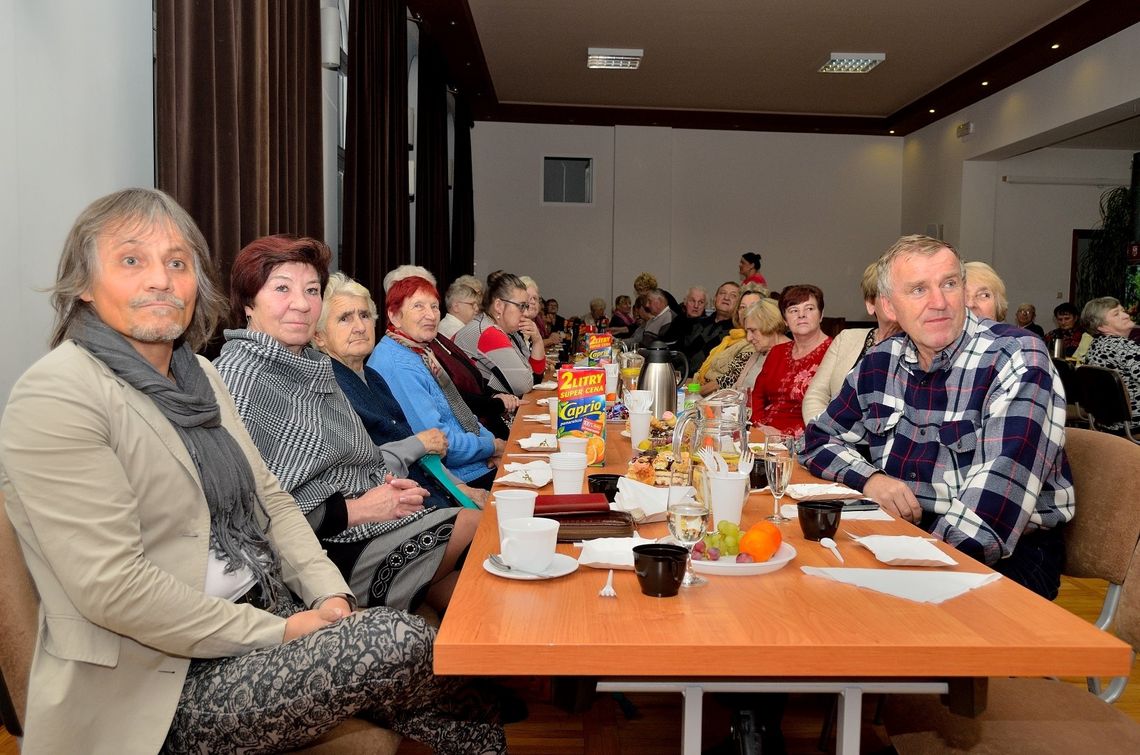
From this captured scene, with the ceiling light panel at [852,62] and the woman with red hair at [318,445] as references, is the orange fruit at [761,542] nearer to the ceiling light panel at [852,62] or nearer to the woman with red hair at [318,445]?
the woman with red hair at [318,445]

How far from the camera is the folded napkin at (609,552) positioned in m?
1.47

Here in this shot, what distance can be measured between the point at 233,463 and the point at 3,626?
0.47m

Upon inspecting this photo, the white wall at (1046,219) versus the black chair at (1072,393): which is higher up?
the white wall at (1046,219)

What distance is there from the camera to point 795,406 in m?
4.05

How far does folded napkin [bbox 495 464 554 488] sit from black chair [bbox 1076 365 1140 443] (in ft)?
14.7

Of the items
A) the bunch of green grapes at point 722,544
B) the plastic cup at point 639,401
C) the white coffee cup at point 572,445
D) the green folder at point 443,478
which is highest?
the plastic cup at point 639,401

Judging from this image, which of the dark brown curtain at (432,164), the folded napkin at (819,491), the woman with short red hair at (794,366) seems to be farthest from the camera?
the dark brown curtain at (432,164)

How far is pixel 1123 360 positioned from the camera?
5.74 metres

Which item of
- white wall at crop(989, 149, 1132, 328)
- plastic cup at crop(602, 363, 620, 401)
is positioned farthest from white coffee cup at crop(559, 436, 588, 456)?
white wall at crop(989, 149, 1132, 328)

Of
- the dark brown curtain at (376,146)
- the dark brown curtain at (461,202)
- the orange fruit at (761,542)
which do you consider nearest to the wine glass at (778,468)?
the orange fruit at (761,542)

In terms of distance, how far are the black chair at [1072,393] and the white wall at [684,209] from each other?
21.6ft

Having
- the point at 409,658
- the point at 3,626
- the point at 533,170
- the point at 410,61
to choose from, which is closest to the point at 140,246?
the point at 3,626

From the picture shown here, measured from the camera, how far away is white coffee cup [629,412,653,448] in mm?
2637

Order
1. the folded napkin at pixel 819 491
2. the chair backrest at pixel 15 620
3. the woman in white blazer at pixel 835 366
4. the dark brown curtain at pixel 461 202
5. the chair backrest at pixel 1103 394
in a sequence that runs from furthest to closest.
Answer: the dark brown curtain at pixel 461 202, the chair backrest at pixel 1103 394, the woman in white blazer at pixel 835 366, the folded napkin at pixel 819 491, the chair backrest at pixel 15 620
